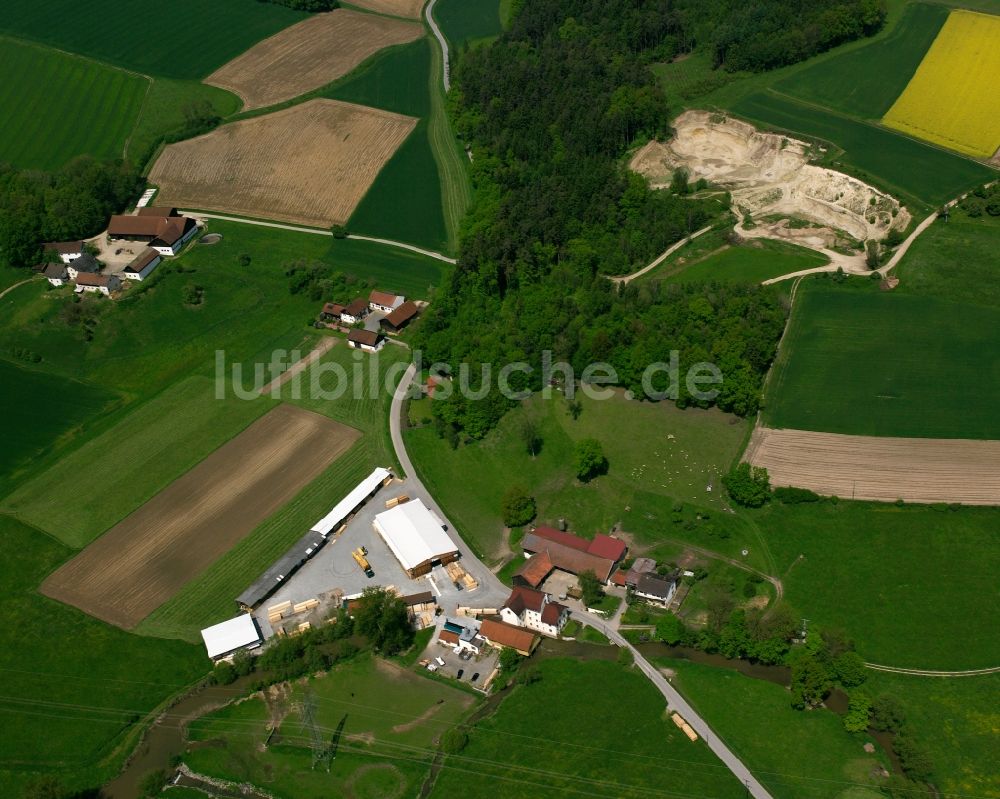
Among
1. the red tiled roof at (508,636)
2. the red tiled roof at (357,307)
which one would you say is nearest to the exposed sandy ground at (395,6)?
the red tiled roof at (357,307)

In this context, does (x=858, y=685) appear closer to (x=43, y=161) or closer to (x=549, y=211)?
(x=549, y=211)

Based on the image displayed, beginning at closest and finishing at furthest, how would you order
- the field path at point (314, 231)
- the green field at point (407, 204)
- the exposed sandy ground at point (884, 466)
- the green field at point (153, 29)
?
the exposed sandy ground at point (884, 466) < the field path at point (314, 231) < the green field at point (407, 204) < the green field at point (153, 29)

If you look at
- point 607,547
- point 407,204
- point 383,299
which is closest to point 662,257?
point 383,299

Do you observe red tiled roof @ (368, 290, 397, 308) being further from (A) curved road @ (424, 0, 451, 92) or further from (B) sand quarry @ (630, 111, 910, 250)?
(A) curved road @ (424, 0, 451, 92)

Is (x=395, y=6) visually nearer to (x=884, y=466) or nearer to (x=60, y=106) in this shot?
(x=60, y=106)

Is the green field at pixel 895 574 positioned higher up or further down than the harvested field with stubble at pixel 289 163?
further down

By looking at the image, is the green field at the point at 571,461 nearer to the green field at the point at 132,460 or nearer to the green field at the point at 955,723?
the green field at the point at 132,460
